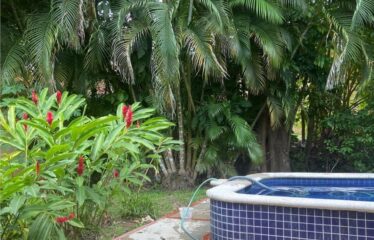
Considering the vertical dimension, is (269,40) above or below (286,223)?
above

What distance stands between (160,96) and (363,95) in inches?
202

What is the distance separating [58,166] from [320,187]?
151 inches

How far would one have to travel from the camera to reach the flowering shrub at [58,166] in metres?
3.73

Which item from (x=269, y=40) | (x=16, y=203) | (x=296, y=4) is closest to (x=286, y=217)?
(x=16, y=203)

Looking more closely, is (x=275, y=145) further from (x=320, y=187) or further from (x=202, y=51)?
(x=320, y=187)

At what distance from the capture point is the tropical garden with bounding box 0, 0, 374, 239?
7.89 meters

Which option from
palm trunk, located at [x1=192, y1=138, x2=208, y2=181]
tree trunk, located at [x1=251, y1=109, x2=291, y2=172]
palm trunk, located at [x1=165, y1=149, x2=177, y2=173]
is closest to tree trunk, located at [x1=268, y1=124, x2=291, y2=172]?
tree trunk, located at [x1=251, y1=109, x2=291, y2=172]

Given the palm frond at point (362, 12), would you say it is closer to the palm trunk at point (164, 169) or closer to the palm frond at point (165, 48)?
the palm frond at point (165, 48)

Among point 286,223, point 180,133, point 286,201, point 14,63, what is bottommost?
point 286,223

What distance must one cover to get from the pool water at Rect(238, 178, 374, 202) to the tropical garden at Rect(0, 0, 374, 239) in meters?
1.47

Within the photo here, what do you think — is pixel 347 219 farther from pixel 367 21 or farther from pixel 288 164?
pixel 288 164

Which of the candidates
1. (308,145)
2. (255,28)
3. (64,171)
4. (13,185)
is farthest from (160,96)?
(308,145)

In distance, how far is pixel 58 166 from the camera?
378cm

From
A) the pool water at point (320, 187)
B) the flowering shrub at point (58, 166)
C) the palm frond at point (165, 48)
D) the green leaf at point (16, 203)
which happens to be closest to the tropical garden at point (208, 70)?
the palm frond at point (165, 48)
